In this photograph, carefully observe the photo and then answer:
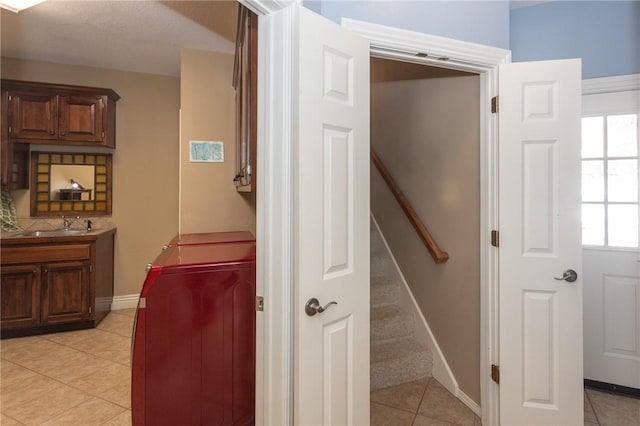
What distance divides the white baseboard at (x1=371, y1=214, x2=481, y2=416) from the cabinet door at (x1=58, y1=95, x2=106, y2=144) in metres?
3.52

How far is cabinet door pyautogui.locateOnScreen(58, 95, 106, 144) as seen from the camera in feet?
→ 11.2

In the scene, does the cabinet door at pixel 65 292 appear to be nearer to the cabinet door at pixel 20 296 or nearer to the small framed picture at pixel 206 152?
the cabinet door at pixel 20 296

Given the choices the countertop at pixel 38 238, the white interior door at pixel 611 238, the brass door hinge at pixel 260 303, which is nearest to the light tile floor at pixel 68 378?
the countertop at pixel 38 238

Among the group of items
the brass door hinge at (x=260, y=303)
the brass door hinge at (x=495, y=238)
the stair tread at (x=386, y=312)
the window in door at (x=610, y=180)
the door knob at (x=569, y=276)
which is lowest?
the stair tread at (x=386, y=312)

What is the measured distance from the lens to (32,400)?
2.17 metres

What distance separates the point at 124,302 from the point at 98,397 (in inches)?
73.0

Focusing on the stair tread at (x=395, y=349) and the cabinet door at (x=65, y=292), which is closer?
the stair tread at (x=395, y=349)

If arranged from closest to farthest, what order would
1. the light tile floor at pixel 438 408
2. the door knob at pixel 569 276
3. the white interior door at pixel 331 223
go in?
the white interior door at pixel 331 223
the door knob at pixel 569 276
the light tile floor at pixel 438 408

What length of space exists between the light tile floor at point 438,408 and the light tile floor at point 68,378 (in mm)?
1585

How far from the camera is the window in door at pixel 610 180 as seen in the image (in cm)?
223

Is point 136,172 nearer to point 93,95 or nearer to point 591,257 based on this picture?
point 93,95

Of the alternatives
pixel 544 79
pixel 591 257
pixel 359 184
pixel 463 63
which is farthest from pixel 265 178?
pixel 591 257

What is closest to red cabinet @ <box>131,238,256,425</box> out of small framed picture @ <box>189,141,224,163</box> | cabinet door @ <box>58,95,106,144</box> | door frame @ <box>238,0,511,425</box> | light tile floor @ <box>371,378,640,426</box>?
door frame @ <box>238,0,511,425</box>

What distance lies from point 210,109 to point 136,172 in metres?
1.44
